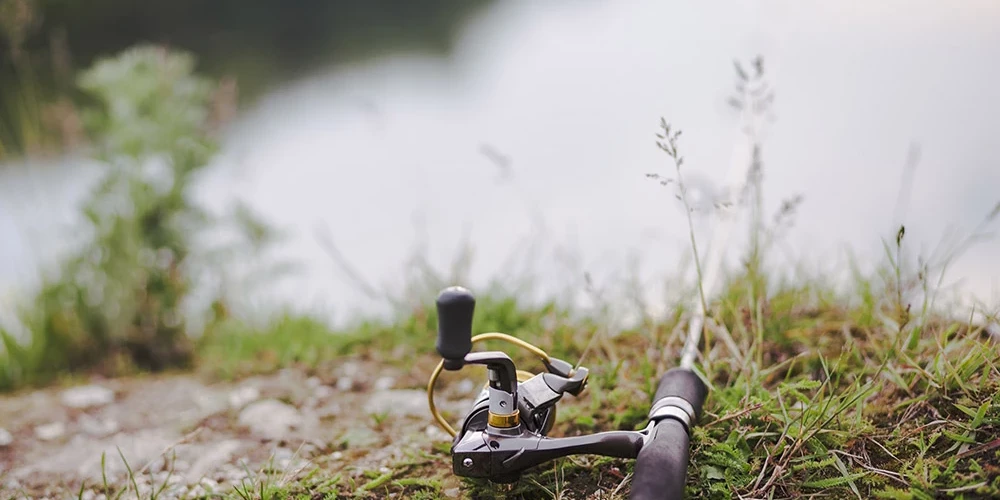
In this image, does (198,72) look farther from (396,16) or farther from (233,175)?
(233,175)

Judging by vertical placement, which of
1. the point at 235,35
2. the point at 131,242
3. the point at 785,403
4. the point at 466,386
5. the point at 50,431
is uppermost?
the point at 235,35

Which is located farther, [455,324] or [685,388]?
[685,388]

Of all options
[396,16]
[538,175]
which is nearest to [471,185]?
[538,175]

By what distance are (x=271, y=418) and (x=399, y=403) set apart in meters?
0.42

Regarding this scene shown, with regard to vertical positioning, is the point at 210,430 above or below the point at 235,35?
below

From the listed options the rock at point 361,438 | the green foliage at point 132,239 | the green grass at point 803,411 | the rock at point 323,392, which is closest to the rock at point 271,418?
the rock at point 323,392

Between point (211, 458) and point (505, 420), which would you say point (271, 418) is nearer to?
point (211, 458)

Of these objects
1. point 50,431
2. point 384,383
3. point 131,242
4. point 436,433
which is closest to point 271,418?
point 384,383

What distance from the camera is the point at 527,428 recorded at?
6.16ft

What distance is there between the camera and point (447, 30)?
11.4m

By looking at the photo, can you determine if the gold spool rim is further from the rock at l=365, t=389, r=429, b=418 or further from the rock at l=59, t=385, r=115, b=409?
the rock at l=59, t=385, r=115, b=409

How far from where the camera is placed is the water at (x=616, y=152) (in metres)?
3.92

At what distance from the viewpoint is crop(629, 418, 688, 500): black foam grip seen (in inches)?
64.6

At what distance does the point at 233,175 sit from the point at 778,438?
10.5 ft
